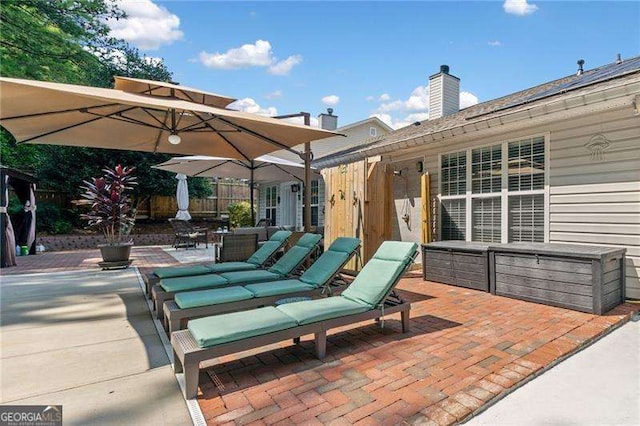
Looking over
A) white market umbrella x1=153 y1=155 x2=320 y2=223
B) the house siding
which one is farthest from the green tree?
the house siding

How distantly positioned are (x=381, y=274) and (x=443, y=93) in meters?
8.84

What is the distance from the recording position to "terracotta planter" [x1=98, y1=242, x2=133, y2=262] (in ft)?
25.4

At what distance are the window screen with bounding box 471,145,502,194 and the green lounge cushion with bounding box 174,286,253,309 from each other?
494 centimetres

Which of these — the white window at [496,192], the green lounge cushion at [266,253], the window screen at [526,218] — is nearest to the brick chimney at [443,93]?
the white window at [496,192]

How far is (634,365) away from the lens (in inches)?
111

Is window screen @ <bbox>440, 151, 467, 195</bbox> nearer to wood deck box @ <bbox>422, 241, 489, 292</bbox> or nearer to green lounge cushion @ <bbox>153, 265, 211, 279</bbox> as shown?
wood deck box @ <bbox>422, 241, 489, 292</bbox>

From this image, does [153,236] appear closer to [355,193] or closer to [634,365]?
[355,193]

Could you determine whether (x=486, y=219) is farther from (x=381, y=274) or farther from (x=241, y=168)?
(x=241, y=168)

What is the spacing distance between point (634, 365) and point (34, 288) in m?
8.54

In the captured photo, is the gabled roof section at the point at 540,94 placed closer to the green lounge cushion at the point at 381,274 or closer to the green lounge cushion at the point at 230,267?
the green lounge cushion at the point at 381,274

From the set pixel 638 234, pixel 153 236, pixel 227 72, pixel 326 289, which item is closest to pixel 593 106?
pixel 638 234

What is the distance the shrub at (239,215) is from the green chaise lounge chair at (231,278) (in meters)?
11.6

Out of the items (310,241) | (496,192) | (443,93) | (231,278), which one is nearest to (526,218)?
(496,192)

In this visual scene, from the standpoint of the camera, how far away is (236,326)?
8.75 feet
